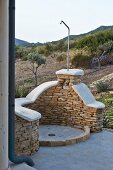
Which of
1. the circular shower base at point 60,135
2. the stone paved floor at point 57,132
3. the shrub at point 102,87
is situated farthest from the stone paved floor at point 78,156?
the shrub at point 102,87

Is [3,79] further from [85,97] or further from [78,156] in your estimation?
[85,97]

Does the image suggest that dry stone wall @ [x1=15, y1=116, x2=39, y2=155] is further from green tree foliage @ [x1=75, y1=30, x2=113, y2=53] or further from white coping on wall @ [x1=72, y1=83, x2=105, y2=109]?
green tree foliage @ [x1=75, y1=30, x2=113, y2=53]

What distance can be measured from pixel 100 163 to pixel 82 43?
2231 centimetres

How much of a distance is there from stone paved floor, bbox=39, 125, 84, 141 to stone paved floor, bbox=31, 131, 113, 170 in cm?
44

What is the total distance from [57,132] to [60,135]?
352 millimetres

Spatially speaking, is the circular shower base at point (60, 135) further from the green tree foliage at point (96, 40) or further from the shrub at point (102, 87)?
the green tree foliage at point (96, 40)

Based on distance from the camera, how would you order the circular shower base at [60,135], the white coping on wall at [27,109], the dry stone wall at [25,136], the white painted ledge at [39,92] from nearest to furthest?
the dry stone wall at [25,136] → the white coping on wall at [27,109] → the circular shower base at [60,135] → the white painted ledge at [39,92]

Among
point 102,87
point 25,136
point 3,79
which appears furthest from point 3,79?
point 102,87

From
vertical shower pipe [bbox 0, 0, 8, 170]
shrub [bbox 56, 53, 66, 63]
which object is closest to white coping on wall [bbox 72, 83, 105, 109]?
vertical shower pipe [bbox 0, 0, 8, 170]

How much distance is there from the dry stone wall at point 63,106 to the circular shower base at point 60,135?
231 millimetres

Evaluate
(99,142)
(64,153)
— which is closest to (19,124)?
(64,153)

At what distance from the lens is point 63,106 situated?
9688mm

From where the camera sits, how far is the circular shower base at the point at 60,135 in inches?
310

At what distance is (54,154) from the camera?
24.1 feet
